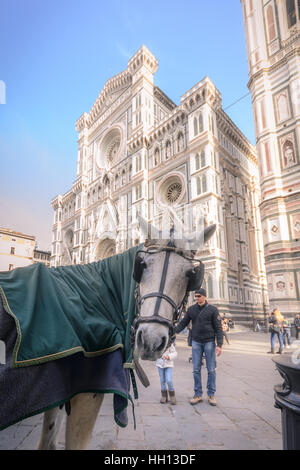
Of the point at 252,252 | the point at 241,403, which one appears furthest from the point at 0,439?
the point at 252,252

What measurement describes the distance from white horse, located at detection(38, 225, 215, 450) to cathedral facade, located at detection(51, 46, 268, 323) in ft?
46.5

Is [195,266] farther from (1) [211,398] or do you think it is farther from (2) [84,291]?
(1) [211,398]

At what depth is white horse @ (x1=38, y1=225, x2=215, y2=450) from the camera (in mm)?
1504

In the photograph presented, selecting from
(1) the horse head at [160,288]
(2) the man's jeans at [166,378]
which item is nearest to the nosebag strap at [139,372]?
(1) the horse head at [160,288]

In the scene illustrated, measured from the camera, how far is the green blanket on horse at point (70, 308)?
1435mm

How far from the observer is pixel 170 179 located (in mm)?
22516

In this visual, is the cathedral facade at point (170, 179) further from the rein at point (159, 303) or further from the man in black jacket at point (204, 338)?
the rein at point (159, 303)

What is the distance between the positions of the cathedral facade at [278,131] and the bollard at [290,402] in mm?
12734

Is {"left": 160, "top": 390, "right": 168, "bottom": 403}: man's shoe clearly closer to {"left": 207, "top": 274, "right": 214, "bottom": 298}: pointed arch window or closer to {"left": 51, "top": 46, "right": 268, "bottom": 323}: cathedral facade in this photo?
{"left": 51, "top": 46, "right": 268, "bottom": 323}: cathedral facade

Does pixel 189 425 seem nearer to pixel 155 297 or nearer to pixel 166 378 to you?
pixel 166 378

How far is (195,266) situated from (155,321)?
0.54m

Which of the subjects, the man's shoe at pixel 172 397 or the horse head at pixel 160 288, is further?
the man's shoe at pixel 172 397

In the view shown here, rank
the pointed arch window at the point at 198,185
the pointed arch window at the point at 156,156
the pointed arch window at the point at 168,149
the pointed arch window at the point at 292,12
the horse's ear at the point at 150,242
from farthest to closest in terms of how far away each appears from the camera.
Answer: the pointed arch window at the point at 156,156 → the pointed arch window at the point at 168,149 → the pointed arch window at the point at 198,185 → the pointed arch window at the point at 292,12 → the horse's ear at the point at 150,242

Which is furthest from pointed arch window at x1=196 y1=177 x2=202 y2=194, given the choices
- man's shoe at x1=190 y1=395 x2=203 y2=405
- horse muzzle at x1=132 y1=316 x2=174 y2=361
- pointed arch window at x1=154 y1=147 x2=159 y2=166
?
horse muzzle at x1=132 y1=316 x2=174 y2=361
